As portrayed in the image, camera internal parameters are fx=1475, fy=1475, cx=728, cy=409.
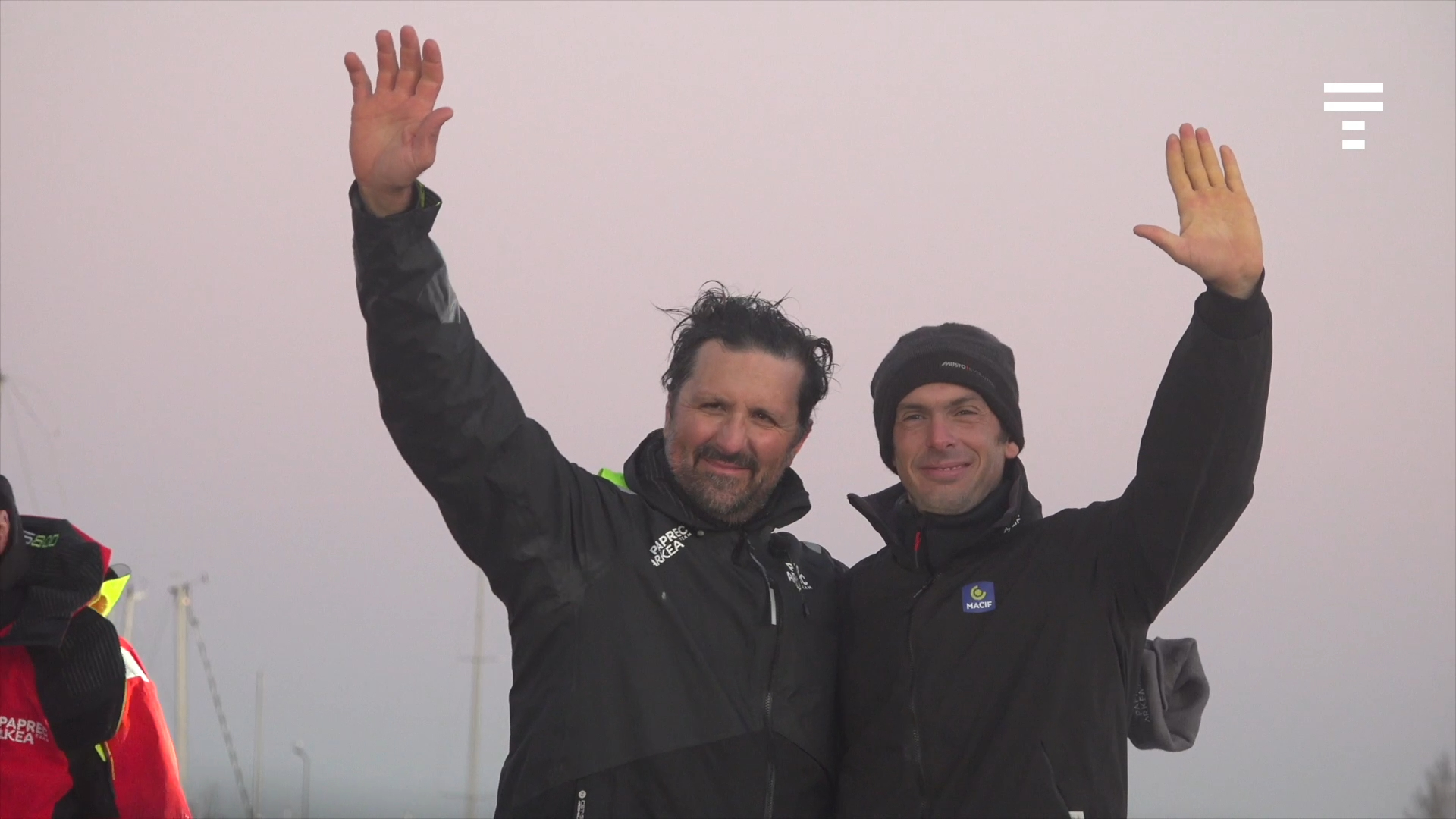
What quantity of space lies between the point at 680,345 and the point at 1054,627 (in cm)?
163

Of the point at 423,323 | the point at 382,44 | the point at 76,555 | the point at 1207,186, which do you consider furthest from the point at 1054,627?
the point at 76,555

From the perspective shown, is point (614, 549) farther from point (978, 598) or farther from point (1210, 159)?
point (1210, 159)

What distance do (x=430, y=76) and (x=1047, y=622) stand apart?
7.84ft

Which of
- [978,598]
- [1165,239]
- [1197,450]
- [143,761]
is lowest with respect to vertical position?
[143,761]

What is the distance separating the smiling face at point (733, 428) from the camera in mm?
4727

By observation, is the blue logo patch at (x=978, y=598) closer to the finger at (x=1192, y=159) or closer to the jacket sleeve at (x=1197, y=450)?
Result: the jacket sleeve at (x=1197, y=450)

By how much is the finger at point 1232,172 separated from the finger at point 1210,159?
21mm

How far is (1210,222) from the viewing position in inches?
162

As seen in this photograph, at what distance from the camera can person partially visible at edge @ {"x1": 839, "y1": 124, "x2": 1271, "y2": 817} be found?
4.13m

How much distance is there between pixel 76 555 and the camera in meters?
5.29

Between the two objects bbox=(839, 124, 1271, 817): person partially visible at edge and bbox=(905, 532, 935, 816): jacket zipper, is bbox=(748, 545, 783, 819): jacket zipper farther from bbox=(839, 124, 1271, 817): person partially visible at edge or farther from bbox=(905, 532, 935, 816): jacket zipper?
bbox=(905, 532, 935, 816): jacket zipper

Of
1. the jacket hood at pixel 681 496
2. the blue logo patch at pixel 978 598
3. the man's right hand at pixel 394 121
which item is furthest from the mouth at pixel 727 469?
the man's right hand at pixel 394 121

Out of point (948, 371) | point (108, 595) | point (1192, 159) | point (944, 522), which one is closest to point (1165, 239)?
point (1192, 159)

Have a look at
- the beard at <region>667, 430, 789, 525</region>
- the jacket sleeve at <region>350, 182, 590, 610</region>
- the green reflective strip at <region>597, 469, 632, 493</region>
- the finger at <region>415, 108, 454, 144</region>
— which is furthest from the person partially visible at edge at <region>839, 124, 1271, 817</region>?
the finger at <region>415, 108, 454, 144</region>
